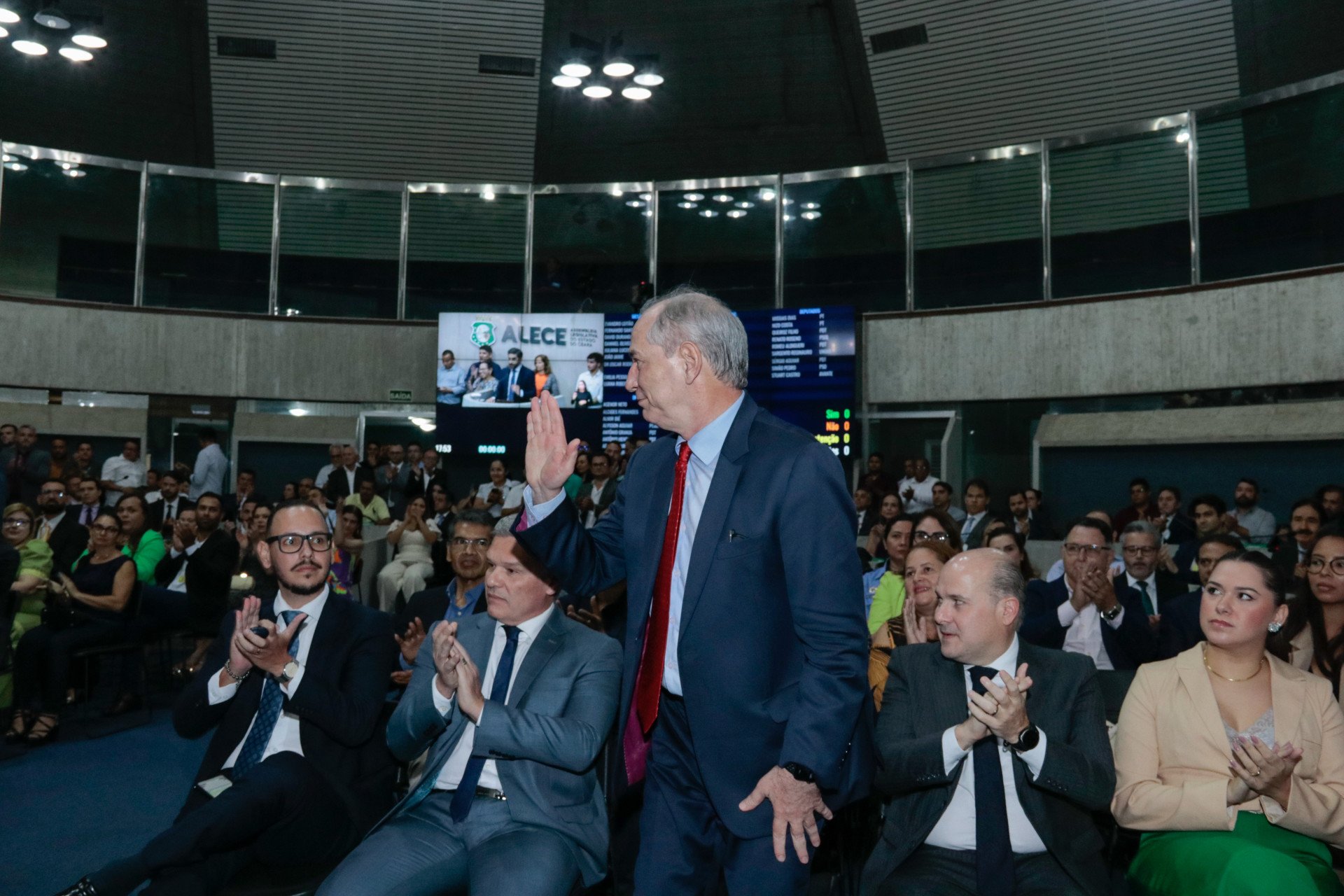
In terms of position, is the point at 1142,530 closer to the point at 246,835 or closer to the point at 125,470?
the point at 246,835

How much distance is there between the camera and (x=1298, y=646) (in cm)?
347

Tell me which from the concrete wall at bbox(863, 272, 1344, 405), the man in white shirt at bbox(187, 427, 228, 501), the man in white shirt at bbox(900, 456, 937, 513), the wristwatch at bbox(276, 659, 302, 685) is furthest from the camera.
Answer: the man in white shirt at bbox(187, 427, 228, 501)

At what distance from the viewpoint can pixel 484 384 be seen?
11.7m

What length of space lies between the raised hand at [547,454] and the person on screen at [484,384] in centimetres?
963

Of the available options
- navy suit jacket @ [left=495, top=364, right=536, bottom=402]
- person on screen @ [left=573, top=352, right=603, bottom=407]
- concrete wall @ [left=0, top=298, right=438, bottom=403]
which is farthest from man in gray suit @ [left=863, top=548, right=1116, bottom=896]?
concrete wall @ [left=0, top=298, right=438, bottom=403]

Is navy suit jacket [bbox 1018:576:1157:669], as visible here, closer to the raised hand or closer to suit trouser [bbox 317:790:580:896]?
suit trouser [bbox 317:790:580:896]

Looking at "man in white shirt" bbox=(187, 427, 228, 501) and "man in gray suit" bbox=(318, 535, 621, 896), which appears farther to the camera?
"man in white shirt" bbox=(187, 427, 228, 501)

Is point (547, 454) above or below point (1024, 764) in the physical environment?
above

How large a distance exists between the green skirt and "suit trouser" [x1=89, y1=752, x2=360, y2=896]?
6.40 feet

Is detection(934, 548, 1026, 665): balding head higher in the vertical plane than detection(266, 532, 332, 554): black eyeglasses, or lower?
lower

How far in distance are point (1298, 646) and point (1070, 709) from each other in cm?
148

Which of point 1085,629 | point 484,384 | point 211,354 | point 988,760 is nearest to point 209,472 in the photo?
point 211,354

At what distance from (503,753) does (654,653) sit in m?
0.57

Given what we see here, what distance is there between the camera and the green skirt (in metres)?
2.32
